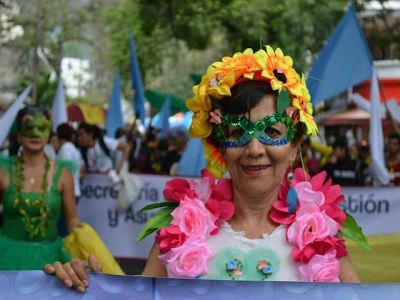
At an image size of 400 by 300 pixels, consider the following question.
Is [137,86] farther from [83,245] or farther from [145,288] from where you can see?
[145,288]

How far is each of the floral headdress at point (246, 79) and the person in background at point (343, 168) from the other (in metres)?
5.75

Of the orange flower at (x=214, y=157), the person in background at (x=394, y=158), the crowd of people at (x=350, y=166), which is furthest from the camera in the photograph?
the crowd of people at (x=350, y=166)

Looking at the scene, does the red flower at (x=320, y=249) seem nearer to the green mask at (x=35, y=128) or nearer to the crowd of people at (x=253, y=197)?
the crowd of people at (x=253, y=197)

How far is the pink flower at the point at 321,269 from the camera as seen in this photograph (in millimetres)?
2609

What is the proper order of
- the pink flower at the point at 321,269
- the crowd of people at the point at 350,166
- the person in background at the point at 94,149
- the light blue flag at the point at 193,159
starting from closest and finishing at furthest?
the pink flower at the point at 321,269, the crowd of people at the point at 350,166, the person in background at the point at 94,149, the light blue flag at the point at 193,159

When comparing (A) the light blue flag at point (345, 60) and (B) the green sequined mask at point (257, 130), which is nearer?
(B) the green sequined mask at point (257, 130)

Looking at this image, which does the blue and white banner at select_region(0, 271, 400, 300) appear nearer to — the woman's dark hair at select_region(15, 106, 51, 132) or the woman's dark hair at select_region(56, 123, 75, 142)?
the woman's dark hair at select_region(15, 106, 51, 132)

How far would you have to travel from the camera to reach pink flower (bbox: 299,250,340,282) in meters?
2.61

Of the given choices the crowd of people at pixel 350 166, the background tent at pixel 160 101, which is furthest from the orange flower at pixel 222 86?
the background tent at pixel 160 101

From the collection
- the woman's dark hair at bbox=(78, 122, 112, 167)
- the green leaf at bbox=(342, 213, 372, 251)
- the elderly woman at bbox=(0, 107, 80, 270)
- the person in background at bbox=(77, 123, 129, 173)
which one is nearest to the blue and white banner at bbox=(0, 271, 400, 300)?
the green leaf at bbox=(342, 213, 372, 251)

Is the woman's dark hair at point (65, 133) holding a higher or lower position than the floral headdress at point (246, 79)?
lower

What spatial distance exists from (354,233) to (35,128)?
9.19ft

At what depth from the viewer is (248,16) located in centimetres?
1970

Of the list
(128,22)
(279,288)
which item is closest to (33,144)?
(279,288)
